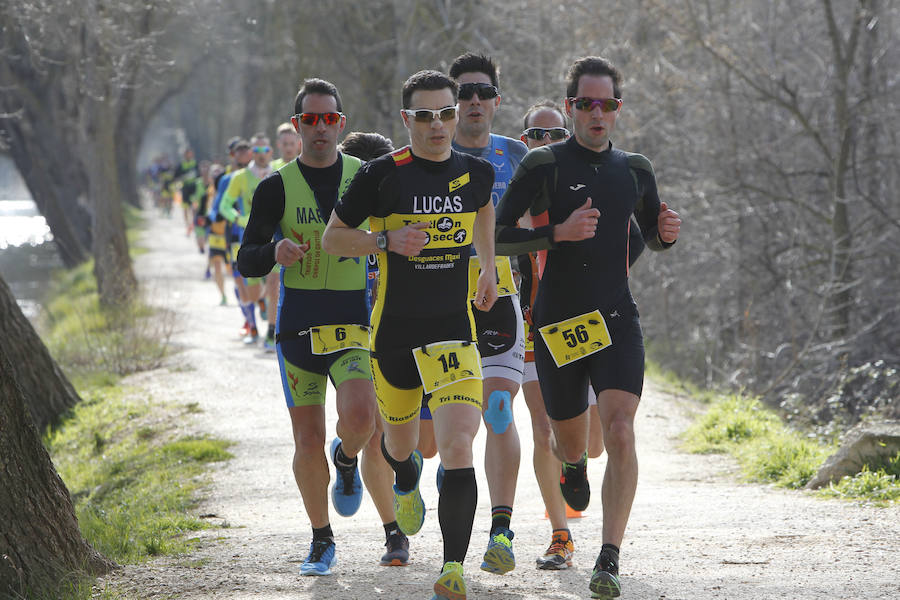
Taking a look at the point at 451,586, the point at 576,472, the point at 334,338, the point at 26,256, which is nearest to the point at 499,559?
the point at 451,586

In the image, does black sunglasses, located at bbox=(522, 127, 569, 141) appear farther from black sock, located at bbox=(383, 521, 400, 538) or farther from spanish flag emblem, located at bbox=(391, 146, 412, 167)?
black sock, located at bbox=(383, 521, 400, 538)

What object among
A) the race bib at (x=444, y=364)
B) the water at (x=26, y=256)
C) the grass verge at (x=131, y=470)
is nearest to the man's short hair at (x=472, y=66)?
the race bib at (x=444, y=364)

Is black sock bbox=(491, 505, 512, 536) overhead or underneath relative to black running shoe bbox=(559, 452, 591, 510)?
underneath

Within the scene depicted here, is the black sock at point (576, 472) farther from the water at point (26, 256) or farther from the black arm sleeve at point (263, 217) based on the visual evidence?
the water at point (26, 256)

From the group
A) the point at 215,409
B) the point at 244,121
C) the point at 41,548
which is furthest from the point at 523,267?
the point at 244,121

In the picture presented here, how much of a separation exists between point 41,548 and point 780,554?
3585mm

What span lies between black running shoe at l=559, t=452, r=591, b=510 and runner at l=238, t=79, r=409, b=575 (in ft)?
2.84

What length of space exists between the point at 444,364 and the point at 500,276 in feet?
3.50

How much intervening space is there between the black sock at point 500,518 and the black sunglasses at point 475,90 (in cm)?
218

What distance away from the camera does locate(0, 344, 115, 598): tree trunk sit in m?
5.52

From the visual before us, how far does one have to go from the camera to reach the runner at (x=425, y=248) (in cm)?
528

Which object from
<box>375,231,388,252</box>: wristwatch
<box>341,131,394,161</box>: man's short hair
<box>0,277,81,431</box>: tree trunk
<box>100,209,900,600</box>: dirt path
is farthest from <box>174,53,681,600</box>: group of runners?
<box>0,277,81,431</box>: tree trunk

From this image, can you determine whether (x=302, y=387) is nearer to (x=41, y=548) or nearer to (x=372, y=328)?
(x=372, y=328)

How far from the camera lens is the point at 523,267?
6777mm
